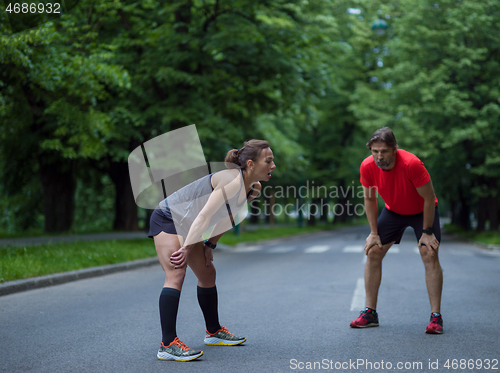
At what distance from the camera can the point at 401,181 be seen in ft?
15.8

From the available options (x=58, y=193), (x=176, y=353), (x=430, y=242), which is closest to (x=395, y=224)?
(x=430, y=242)

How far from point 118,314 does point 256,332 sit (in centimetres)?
183

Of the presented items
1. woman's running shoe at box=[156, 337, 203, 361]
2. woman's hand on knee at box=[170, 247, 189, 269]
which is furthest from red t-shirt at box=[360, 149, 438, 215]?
woman's running shoe at box=[156, 337, 203, 361]

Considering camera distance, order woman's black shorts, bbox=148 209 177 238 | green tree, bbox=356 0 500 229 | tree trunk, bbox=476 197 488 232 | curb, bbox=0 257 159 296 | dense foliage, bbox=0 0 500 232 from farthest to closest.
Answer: tree trunk, bbox=476 197 488 232 < green tree, bbox=356 0 500 229 < dense foliage, bbox=0 0 500 232 < curb, bbox=0 257 159 296 < woman's black shorts, bbox=148 209 177 238

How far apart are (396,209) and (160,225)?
7.59 feet

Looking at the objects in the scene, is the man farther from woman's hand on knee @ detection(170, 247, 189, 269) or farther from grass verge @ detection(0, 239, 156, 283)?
grass verge @ detection(0, 239, 156, 283)

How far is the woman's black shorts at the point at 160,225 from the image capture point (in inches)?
160

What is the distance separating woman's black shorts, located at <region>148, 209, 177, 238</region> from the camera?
13.3 ft

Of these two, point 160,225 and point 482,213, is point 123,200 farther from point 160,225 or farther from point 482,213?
point 160,225

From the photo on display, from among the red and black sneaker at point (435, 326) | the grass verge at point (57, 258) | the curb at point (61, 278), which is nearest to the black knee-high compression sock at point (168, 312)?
the red and black sneaker at point (435, 326)

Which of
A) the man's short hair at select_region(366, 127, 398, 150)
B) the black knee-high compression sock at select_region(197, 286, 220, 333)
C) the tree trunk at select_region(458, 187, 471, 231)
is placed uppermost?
the man's short hair at select_region(366, 127, 398, 150)

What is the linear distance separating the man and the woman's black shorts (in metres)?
1.91

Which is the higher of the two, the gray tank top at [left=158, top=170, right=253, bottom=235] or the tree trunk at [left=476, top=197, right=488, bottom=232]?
the gray tank top at [left=158, top=170, right=253, bottom=235]

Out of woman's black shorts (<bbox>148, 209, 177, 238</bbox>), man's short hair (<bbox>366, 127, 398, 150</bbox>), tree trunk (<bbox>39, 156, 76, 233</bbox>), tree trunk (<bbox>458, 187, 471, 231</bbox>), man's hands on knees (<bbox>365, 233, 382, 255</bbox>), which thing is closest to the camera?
woman's black shorts (<bbox>148, 209, 177, 238</bbox>)
